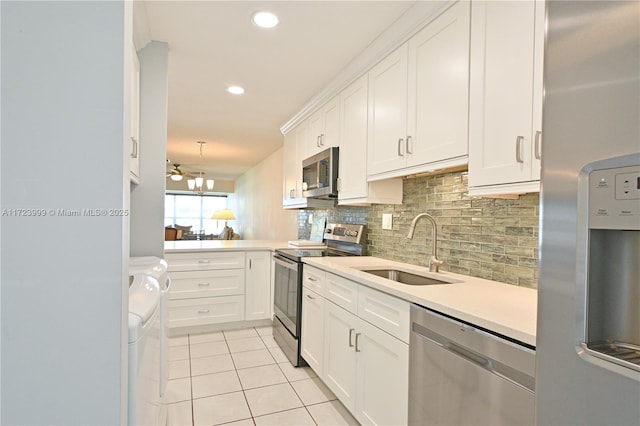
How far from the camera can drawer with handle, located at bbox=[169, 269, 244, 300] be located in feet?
11.4

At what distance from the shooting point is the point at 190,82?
3.05 metres

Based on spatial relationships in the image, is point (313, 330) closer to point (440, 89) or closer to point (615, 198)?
point (440, 89)

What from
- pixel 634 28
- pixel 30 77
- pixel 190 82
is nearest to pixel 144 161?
pixel 190 82

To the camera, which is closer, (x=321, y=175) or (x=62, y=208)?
(x=62, y=208)

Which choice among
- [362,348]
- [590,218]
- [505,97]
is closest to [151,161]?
[362,348]

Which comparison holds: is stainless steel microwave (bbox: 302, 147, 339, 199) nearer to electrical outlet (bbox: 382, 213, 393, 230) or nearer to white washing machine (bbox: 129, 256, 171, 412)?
electrical outlet (bbox: 382, 213, 393, 230)

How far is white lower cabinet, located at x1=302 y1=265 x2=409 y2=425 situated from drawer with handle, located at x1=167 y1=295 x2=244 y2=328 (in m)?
1.42

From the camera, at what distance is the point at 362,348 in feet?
6.13

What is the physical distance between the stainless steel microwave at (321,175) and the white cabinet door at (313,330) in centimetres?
84

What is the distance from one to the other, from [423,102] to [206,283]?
2.77 m

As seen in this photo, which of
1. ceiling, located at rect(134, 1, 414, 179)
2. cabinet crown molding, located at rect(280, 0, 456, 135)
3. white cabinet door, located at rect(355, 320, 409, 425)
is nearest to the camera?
white cabinet door, located at rect(355, 320, 409, 425)

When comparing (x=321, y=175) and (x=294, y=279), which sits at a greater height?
(x=321, y=175)

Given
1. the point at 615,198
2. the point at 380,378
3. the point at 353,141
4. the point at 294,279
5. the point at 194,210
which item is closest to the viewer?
the point at 615,198

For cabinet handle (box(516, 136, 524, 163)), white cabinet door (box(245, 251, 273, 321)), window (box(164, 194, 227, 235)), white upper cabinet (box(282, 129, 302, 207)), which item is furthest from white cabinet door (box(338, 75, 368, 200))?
window (box(164, 194, 227, 235))
